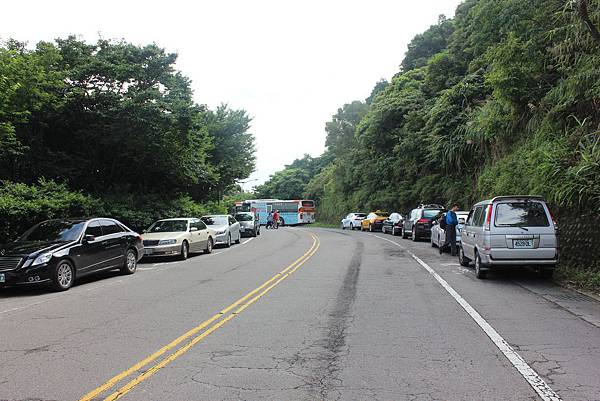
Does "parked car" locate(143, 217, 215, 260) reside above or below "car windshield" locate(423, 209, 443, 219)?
below

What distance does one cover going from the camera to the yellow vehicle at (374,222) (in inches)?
1465

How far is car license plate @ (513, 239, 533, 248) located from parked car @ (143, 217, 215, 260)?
10.6 metres

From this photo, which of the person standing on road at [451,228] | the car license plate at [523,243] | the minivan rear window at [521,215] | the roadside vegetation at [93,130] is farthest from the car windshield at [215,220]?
the car license plate at [523,243]

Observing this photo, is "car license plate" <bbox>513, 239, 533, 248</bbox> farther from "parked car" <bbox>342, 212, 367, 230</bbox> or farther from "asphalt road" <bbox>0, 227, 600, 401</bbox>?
"parked car" <bbox>342, 212, 367, 230</bbox>

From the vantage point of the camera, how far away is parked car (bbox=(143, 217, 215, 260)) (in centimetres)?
1659

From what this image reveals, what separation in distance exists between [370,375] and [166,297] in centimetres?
559

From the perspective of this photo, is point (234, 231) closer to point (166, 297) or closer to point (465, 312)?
point (166, 297)

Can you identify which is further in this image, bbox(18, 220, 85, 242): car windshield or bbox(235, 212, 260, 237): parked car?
bbox(235, 212, 260, 237): parked car

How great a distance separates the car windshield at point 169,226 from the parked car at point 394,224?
1555 cm

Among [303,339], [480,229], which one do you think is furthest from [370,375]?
[480,229]

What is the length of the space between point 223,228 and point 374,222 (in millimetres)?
17423

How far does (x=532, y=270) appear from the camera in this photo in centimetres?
1260

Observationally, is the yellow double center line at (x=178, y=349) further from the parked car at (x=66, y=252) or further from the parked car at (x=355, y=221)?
the parked car at (x=355, y=221)

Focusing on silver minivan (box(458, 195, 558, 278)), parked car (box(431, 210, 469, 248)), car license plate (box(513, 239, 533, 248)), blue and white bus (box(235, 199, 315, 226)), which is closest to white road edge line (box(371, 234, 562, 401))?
silver minivan (box(458, 195, 558, 278))
